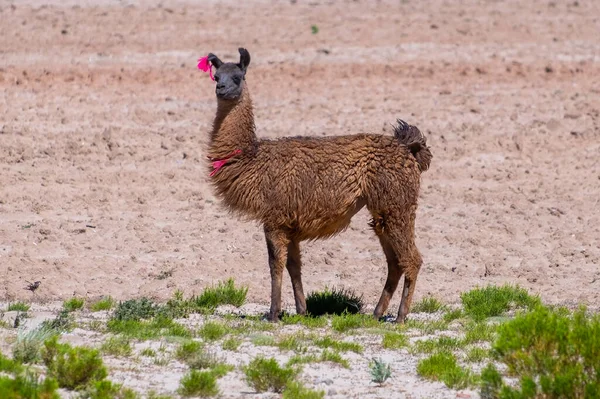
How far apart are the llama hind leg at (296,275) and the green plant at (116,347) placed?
2518 mm

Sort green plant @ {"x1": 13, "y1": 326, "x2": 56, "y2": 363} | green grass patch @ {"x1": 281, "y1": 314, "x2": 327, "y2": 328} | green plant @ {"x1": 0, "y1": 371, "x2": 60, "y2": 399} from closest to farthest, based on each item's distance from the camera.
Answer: green plant @ {"x1": 0, "y1": 371, "x2": 60, "y2": 399}, green plant @ {"x1": 13, "y1": 326, "x2": 56, "y2": 363}, green grass patch @ {"x1": 281, "y1": 314, "x2": 327, "y2": 328}

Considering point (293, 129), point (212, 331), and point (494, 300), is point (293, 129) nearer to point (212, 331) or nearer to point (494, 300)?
point (494, 300)

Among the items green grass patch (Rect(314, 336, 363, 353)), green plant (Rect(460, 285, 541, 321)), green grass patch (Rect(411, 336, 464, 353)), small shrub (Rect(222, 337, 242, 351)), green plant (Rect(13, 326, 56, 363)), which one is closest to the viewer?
green plant (Rect(13, 326, 56, 363))

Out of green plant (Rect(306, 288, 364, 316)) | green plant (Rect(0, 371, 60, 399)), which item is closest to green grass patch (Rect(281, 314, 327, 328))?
green plant (Rect(306, 288, 364, 316))

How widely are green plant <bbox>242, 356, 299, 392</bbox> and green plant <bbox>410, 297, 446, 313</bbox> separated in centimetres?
389

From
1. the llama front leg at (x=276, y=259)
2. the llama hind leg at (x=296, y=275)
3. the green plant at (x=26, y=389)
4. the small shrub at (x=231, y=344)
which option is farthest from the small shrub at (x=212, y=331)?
the green plant at (x=26, y=389)

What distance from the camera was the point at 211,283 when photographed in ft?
46.8

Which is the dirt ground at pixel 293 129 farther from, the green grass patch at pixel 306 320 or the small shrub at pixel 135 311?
the green grass patch at pixel 306 320

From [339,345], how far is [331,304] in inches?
85.2

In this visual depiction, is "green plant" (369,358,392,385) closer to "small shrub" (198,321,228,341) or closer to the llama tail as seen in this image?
"small shrub" (198,321,228,341)

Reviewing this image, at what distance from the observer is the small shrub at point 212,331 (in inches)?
430

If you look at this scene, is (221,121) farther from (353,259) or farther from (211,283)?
(353,259)

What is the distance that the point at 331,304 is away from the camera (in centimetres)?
1289

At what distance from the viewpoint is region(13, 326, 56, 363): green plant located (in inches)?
377
